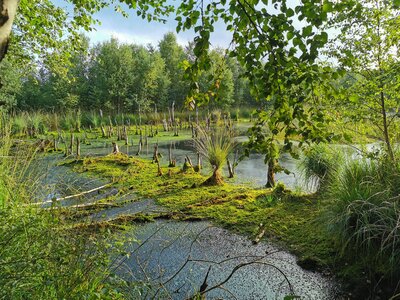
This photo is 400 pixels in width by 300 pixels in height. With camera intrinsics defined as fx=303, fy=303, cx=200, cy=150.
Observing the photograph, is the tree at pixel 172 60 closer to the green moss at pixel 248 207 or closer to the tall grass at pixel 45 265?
the green moss at pixel 248 207

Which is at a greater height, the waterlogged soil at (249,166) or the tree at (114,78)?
the tree at (114,78)

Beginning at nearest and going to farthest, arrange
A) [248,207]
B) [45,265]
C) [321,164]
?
[45,265]
[248,207]
[321,164]

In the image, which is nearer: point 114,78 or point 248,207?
point 248,207

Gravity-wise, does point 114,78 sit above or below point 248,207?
above

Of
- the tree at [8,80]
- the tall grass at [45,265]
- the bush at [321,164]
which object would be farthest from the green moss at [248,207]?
the tree at [8,80]

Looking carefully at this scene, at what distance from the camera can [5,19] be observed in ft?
3.20

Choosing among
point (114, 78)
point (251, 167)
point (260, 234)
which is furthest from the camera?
point (114, 78)

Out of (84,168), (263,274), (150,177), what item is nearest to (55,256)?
(263,274)

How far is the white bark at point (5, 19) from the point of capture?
962 mm

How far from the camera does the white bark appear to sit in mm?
Result: 962

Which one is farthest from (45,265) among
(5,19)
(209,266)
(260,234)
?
(260,234)

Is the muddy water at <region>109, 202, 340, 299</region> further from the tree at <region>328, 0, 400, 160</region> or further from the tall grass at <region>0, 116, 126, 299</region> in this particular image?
the tree at <region>328, 0, 400, 160</region>

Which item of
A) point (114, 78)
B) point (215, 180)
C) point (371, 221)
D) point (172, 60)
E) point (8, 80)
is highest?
point (172, 60)

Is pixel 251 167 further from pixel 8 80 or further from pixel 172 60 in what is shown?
pixel 172 60
